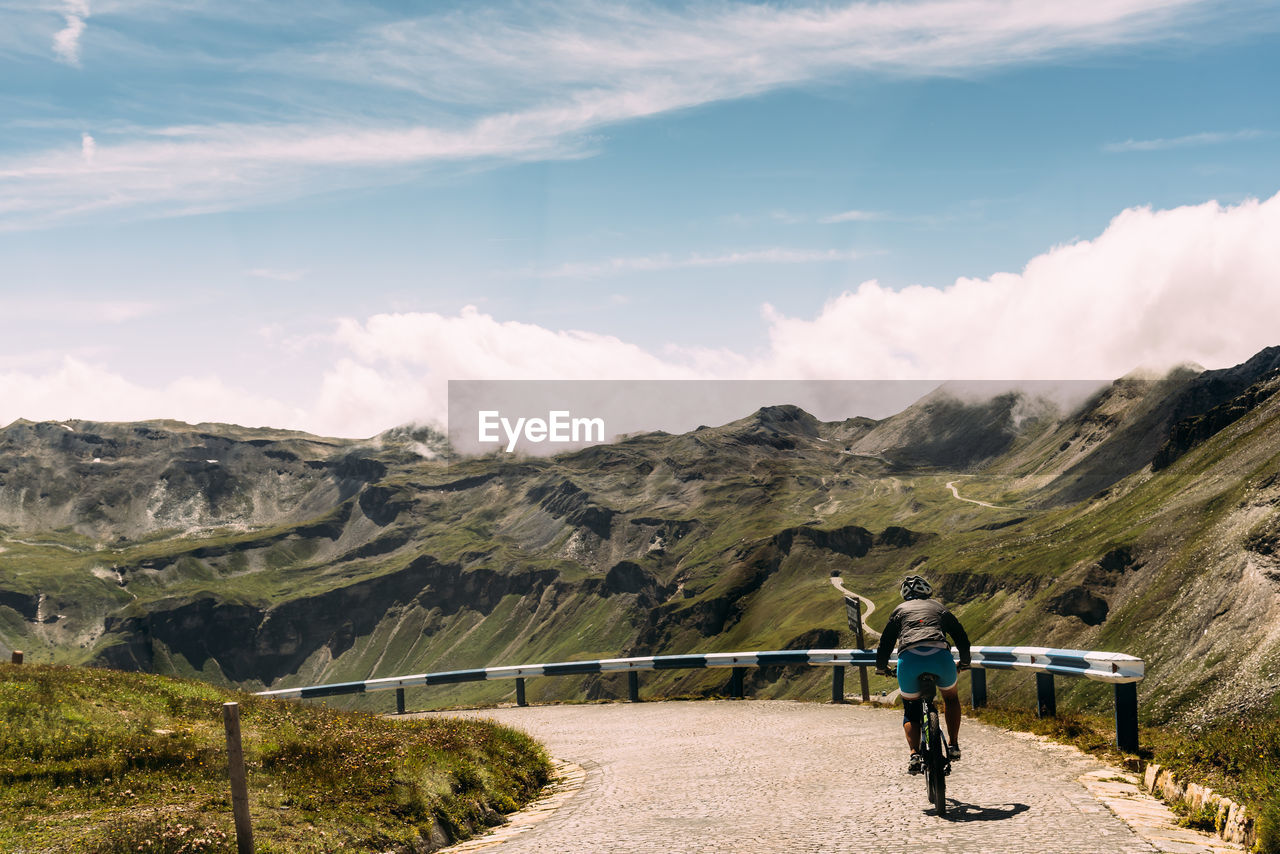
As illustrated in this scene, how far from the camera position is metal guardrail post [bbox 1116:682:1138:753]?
15141 mm

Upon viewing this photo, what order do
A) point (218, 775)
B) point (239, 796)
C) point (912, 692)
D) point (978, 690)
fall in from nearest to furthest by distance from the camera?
point (239, 796) < point (912, 692) < point (218, 775) < point (978, 690)

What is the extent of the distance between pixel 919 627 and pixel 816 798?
2.69 m

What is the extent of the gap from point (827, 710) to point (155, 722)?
15.0 metres

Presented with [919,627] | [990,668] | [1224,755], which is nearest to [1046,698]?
[990,668]

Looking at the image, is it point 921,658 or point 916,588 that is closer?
point 921,658

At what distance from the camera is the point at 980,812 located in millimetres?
11977

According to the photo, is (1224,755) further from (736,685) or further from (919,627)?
(736,685)

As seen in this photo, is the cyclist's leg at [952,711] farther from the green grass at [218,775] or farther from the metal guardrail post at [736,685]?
the metal guardrail post at [736,685]

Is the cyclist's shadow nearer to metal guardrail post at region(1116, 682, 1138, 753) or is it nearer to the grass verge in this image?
the grass verge

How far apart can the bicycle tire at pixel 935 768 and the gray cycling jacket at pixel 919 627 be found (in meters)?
1.09

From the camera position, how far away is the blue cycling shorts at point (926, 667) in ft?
41.8

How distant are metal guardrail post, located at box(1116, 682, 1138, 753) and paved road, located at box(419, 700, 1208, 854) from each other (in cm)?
66

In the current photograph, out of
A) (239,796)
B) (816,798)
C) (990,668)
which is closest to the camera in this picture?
(239,796)

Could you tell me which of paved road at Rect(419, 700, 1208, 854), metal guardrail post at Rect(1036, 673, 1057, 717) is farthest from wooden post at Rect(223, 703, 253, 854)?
metal guardrail post at Rect(1036, 673, 1057, 717)
